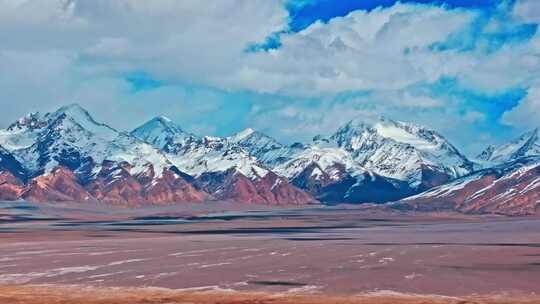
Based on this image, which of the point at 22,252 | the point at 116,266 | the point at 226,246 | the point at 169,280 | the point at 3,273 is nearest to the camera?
the point at 169,280

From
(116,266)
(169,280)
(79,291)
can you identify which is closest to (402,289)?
(169,280)

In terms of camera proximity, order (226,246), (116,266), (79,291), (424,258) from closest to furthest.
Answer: (79,291)
(116,266)
(424,258)
(226,246)

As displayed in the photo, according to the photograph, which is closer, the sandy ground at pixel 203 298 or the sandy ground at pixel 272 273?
the sandy ground at pixel 203 298

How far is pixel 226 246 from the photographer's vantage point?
4599 inches

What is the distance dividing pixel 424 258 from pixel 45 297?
44.7 metres

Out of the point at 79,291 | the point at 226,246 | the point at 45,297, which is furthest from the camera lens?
the point at 226,246

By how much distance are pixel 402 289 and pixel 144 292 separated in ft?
64.0

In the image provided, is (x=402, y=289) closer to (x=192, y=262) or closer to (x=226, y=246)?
(x=192, y=262)

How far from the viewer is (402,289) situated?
65625mm

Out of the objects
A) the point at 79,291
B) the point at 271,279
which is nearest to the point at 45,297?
the point at 79,291

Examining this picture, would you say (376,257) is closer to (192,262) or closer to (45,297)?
(192,262)

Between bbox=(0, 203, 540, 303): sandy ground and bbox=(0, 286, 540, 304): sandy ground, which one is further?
bbox=(0, 203, 540, 303): sandy ground

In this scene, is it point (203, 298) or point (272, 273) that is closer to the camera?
point (203, 298)

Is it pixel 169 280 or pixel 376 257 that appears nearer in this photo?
pixel 169 280
